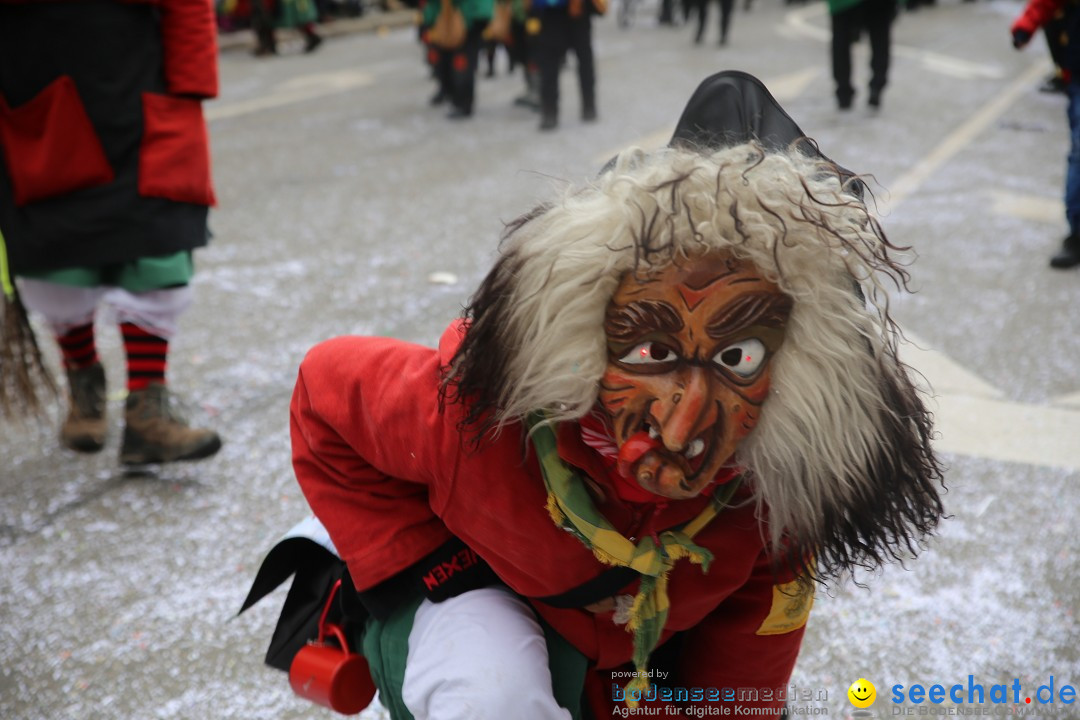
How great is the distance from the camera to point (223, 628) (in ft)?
7.42

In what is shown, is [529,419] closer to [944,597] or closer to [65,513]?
[944,597]

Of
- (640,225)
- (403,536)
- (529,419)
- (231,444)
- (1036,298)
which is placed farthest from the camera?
(1036,298)

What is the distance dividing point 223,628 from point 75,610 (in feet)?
1.12

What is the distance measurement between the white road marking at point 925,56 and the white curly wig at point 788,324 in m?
7.27

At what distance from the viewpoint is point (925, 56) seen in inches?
423

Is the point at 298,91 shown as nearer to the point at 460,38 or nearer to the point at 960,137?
the point at 460,38

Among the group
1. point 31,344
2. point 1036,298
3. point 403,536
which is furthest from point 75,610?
point 1036,298

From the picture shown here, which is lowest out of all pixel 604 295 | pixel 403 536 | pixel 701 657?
pixel 701 657

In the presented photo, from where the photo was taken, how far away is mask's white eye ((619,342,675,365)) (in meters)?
1.28

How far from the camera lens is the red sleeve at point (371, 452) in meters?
1.49

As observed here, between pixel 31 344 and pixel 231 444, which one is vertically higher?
pixel 31 344

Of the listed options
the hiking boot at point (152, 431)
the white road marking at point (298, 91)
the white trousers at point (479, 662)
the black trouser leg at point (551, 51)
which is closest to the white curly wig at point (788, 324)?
the white trousers at point (479, 662)

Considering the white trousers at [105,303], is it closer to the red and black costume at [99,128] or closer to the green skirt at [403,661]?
the red and black costume at [99,128]

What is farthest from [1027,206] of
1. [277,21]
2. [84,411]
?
[277,21]
